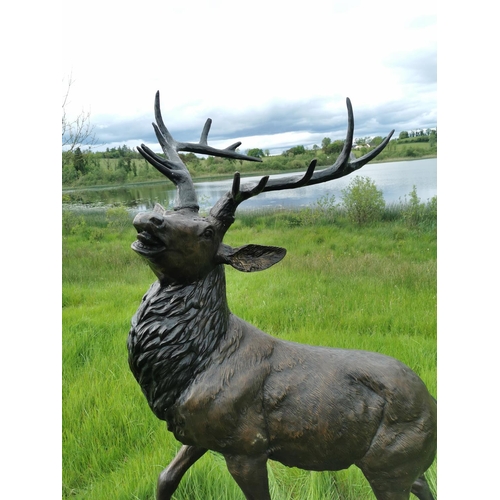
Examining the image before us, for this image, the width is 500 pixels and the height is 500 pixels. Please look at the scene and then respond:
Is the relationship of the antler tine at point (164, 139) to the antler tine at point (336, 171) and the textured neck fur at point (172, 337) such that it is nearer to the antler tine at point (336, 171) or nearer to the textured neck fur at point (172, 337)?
the antler tine at point (336, 171)

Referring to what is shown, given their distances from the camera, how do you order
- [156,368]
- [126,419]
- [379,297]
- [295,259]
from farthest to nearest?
1. [295,259]
2. [379,297]
3. [126,419]
4. [156,368]

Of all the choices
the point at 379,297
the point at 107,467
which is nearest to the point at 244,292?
the point at 379,297

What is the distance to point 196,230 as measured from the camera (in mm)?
1692

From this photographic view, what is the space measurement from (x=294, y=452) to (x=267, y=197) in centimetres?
309

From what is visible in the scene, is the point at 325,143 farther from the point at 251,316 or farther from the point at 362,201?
the point at 251,316

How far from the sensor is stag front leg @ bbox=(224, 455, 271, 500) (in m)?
1.72

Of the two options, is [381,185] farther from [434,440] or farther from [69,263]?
[69,263]

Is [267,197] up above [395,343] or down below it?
above

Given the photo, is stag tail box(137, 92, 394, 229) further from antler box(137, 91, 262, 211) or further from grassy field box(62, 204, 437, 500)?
grassy field box(62, 204, 437, 500)

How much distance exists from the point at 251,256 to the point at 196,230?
0.81 feet

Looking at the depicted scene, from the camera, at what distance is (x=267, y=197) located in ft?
15.0

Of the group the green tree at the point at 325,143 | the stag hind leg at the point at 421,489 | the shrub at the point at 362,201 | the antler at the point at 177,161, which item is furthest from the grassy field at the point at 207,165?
the stag hind leg at the point at 421,489

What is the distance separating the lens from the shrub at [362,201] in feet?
15.0

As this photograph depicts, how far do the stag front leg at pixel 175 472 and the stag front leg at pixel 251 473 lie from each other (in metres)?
0.35
